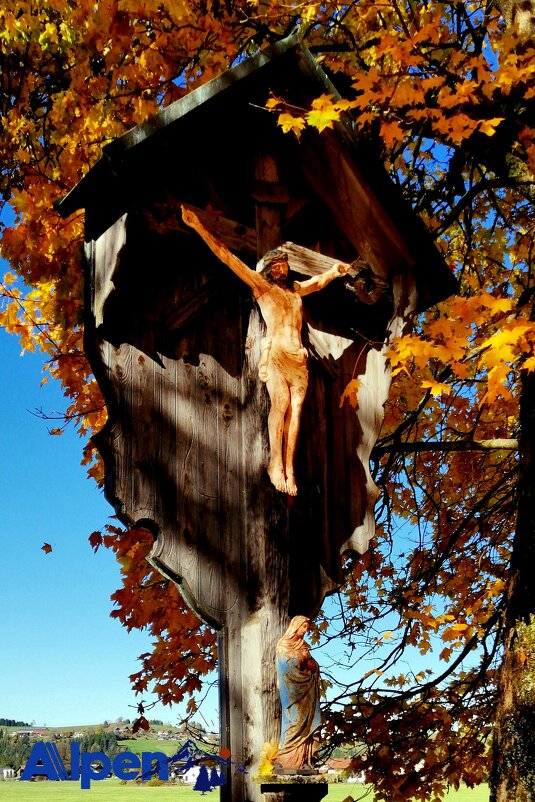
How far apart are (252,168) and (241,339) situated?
3.08 ft

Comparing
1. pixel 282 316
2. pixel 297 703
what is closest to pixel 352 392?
pixel 282 316

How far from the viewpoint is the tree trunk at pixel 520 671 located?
5.34 metres

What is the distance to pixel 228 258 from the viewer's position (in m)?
4.48

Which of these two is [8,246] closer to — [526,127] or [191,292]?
[191,292]

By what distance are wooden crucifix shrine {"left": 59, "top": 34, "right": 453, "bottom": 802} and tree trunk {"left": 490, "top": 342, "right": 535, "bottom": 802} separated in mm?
1651

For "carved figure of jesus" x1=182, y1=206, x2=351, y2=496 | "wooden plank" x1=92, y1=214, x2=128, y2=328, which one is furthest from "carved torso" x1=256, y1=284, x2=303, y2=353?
"wooden plank" x1=92, y1=214, x2=128, y2=328

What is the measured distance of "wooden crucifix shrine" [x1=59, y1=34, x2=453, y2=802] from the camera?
4145mm

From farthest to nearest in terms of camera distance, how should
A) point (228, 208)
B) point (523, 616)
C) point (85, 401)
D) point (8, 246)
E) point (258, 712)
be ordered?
point (85, 401), point (8, 246), point (523, 616), point (228, 208), point (258, 712)

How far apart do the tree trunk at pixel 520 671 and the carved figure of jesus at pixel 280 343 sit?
217 centimetres

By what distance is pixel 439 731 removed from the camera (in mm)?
7113

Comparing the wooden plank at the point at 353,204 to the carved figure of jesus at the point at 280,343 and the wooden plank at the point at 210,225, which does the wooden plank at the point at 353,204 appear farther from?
the wooden plank at the point at 210,225

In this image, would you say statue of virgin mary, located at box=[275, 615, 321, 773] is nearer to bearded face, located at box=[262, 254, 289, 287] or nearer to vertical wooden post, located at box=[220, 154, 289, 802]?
vertical wooden post, located at box=[220, 154, 289, 802]

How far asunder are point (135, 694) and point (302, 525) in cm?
361

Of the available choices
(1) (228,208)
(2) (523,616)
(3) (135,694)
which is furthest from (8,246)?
(2) (523,616)
